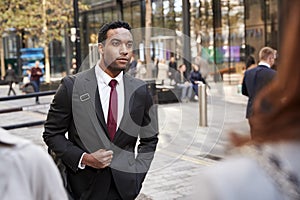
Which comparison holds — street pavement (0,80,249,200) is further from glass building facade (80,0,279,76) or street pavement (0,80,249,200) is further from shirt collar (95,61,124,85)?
glass building facade (80,0,279,76)

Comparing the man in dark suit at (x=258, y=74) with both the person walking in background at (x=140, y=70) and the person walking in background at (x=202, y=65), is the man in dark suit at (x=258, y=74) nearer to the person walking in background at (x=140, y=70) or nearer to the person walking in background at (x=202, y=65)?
the person walking in background at (x=140, y=70)

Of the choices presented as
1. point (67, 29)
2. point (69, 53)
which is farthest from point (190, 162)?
point (69, 53)

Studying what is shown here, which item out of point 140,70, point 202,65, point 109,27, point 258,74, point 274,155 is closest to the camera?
point 274,155

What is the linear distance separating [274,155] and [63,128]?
220 centimetres

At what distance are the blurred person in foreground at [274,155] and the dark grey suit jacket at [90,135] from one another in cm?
198

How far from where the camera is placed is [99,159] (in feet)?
9.48

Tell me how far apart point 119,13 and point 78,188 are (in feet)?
77.2

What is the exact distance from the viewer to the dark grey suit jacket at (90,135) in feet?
9.72

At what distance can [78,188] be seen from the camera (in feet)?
9.86

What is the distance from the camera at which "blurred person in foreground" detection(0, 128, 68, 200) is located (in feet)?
4.25

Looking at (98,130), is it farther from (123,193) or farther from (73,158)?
(123,193)

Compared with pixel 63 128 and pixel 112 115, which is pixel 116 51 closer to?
pixel 112 115

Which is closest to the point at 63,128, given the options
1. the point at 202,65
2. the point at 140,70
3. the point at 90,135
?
the point at 90,135

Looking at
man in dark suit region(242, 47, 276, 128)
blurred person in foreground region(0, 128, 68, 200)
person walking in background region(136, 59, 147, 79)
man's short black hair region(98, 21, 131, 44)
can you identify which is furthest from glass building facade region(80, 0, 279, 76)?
blurred person in foreground region(0, 128, 68, 200)
